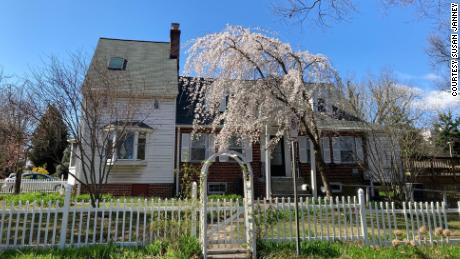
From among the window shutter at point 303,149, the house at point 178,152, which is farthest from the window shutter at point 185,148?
the window shutter at point 303,149

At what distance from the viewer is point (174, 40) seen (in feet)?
65.5

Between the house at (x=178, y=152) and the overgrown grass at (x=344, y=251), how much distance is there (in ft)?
24.1

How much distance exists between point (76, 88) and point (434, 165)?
19.7 m

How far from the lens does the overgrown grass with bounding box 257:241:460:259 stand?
6027 millimetres

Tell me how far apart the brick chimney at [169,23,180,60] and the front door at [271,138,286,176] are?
8540 millimetres

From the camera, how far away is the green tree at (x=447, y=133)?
29.0m

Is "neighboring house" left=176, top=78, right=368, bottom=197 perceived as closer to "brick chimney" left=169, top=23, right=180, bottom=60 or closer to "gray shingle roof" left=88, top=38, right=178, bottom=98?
"gray shingle roof" left=88, top=38, right=178, bottom=98

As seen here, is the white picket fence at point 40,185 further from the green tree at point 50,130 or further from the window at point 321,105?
the window at point 321,105

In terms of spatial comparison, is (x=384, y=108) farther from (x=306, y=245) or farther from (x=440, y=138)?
(x=440, y=138)

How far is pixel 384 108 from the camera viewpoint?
14266mm

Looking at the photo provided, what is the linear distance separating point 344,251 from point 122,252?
441cm

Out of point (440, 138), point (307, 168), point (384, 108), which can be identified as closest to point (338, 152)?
point (307, 168)

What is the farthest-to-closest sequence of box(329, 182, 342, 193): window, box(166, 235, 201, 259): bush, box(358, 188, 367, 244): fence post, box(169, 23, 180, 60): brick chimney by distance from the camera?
box(169, 23, 180, 60): brick chimney
box(329, 182, 342, 193): window
box(358, 188, 367, 244): fence post
box(166, 235, 201, 259): bush

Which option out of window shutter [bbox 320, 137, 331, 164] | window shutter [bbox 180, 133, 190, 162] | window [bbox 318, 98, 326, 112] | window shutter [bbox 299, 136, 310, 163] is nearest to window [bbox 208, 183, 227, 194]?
window shutter [bbox 180, 133, 190, 162]
